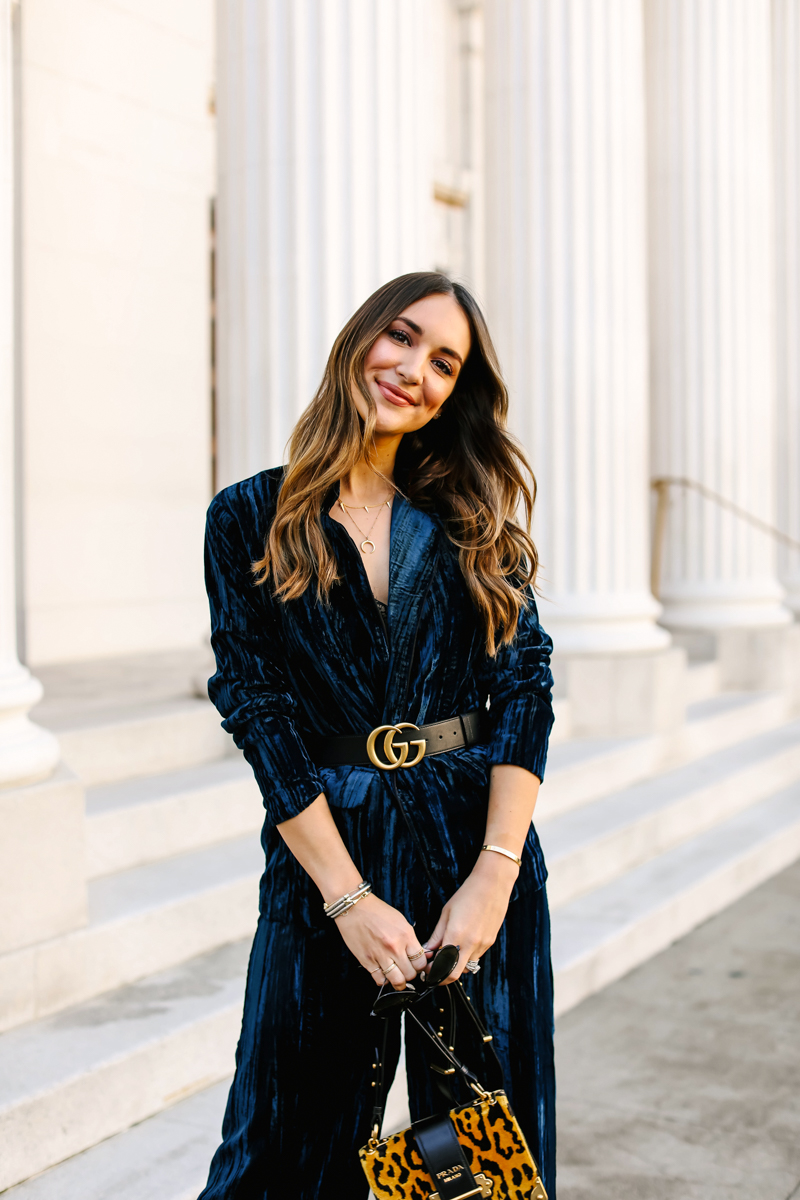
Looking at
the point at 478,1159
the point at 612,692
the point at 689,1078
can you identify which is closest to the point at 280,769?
the point at 478,1159

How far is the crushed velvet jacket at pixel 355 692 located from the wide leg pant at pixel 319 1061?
88 mm

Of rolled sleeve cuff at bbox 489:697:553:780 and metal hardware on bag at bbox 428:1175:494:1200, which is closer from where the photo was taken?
metal hardware on bag at bbox 428:1175:494:1200

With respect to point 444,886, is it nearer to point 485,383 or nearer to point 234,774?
point 485,383

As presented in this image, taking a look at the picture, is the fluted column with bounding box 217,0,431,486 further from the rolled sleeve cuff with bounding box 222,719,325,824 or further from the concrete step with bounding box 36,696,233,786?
the rolled sleeve cuff with bounding box 222,719,325,824

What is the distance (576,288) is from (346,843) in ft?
18.1

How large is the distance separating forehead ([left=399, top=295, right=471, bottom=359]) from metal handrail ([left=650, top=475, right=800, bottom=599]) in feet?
23.9

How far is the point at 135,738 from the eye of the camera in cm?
469

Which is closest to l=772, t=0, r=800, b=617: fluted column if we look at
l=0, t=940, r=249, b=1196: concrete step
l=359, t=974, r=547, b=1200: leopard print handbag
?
l=0, t=940, r=249, b=1196: concrete step

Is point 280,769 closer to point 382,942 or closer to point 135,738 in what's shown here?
point 382,942

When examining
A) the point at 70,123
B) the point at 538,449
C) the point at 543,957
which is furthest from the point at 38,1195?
the point at 70,123

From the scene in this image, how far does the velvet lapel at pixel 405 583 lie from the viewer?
78.0 inches

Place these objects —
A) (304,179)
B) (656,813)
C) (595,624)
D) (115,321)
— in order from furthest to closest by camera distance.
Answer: (115,321) < (595,624) < (656,813) < (304,179)

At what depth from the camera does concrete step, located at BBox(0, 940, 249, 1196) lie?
283cm

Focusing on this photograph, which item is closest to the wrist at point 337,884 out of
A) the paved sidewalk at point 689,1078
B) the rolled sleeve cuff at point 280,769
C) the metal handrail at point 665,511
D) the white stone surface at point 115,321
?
the rolled sleeve cuff at point 280,769
